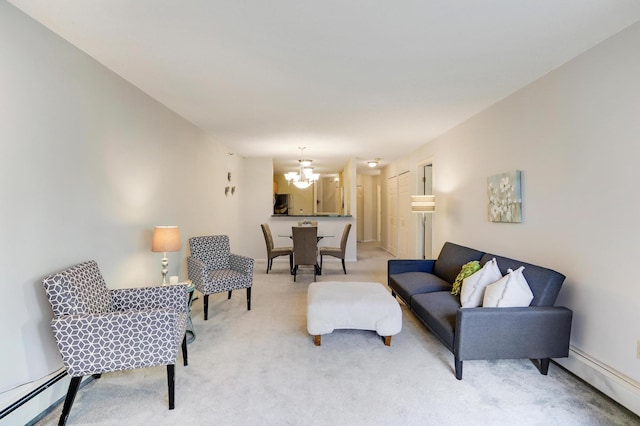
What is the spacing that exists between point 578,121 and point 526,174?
0.65m

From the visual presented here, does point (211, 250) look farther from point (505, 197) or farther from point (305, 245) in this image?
point (505, 197)

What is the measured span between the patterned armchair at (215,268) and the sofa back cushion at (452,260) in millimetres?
2325

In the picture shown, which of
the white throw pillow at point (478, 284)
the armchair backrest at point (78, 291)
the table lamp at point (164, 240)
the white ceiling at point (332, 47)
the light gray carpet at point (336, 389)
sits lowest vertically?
the light gray carpet at point (336, 389)

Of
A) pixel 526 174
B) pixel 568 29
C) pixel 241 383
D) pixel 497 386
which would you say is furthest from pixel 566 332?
pixel 241 383

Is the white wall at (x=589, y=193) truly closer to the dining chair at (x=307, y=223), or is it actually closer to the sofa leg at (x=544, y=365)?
the sofa leg at (x=544, y=365)

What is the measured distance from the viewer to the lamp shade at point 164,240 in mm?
2893

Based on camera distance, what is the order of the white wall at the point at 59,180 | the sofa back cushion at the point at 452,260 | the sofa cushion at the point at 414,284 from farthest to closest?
the sofa back cushion at the point at 452,260, the sofa cushion at the point at 414,284, the white wall at the point at 59,180

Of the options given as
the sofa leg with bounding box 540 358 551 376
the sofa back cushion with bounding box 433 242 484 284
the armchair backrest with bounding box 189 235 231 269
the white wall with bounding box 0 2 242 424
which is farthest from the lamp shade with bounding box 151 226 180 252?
the sofa leg with bounding box 540 358 551 376

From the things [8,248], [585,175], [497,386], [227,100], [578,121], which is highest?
[227,100]

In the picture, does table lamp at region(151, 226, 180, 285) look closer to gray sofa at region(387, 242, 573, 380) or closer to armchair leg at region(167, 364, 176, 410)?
armchair leg at region(167, 364, 176, 410)

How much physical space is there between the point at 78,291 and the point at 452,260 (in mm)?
3534

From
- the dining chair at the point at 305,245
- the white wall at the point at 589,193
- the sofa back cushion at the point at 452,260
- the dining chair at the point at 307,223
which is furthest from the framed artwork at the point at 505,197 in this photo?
the dining chair at the point at 307,223

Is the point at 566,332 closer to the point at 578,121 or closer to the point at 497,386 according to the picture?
the point at 497,386

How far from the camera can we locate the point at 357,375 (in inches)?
91.4
